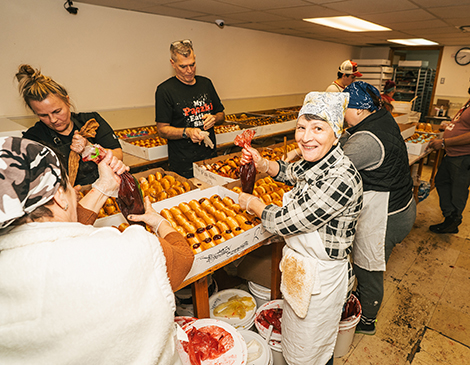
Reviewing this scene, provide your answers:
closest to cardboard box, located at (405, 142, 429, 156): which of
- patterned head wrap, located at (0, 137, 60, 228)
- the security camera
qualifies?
patterned head wrap, located at (0, 137, 60, 228)

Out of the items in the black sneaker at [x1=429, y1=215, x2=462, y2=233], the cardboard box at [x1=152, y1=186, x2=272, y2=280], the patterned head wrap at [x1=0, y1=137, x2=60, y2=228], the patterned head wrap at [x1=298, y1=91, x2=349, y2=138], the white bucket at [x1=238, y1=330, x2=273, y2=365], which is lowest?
the black sneaker at [x1=429, y1=215, x2=462, y2=233]

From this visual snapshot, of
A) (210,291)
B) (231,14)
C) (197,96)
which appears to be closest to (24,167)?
(210,291)

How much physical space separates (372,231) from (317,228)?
1.04m

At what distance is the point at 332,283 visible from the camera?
1739 mm

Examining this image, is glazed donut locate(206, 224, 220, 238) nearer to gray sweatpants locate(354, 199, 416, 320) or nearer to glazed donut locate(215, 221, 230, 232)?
glazed donut locate(215, 221, 230, 232)

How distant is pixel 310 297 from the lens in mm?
1714

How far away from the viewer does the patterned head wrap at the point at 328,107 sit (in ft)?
4.92

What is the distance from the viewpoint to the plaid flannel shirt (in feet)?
4.95

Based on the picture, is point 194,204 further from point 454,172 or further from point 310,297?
point 454,172

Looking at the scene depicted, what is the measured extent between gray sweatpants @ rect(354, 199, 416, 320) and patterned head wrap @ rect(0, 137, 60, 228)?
2.43m

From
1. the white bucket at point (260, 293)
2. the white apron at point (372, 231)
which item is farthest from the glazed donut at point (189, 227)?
the white apron at point (372, 231)

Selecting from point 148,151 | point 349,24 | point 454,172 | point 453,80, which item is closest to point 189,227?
point 148,151

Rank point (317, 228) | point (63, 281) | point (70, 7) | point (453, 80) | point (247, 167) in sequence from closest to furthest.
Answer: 1. point (63, 281)
2. point (317, 228)
3. point (247, 167)
4. point (70, 7)
5. point (453, 80)

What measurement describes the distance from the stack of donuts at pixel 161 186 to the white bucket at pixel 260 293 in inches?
42.3
